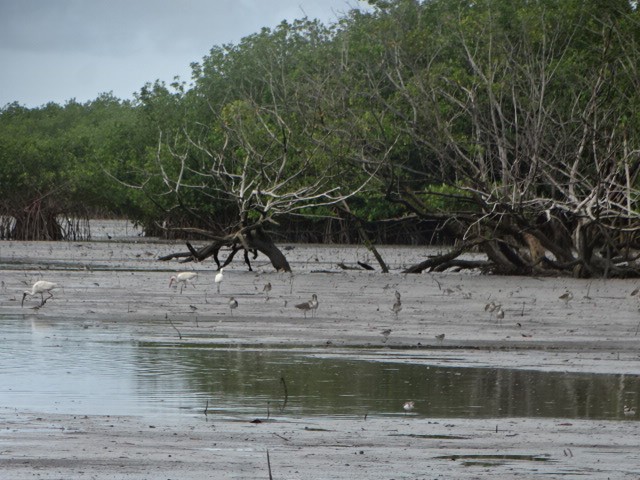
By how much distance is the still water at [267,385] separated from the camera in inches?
360

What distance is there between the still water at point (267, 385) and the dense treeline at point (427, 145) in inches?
480

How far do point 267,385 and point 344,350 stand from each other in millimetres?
3108

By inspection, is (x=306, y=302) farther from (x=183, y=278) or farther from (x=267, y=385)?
(x=267, y=385)

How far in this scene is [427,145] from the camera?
87.6 feet

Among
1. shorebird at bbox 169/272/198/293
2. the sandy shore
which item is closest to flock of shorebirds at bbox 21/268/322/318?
shorebird at bbox 169/272/198/293

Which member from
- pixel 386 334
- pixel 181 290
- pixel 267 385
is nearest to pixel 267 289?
pixel 181 290

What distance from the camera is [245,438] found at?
7.71 metres

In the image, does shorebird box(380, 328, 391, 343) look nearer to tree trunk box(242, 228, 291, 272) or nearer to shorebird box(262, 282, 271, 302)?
shorebird box(262, 282, 271, 302)

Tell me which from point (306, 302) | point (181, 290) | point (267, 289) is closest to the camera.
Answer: point (306, 302)

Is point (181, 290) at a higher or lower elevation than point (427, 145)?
lower

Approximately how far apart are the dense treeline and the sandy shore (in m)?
1.33

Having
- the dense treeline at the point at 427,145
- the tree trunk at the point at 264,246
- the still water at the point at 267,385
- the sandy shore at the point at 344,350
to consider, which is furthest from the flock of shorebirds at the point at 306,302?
the tree trunk at the point at 264,246

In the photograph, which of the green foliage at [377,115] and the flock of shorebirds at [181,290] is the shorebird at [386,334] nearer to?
the flock of shorebirds at [181,290]

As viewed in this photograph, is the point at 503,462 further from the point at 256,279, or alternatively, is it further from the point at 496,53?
the point at 496,53
